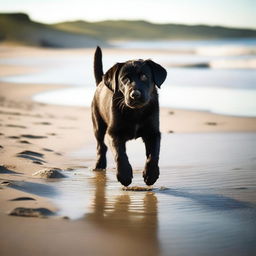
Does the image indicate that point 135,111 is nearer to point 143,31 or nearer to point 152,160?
point 152,160

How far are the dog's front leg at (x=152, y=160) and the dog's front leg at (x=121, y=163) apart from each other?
6.3 inches

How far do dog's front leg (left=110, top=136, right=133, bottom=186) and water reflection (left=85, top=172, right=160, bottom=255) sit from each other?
15 centimetres

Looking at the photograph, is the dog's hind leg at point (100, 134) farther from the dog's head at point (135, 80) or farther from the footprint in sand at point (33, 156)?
the dog's head at point (135, 80)

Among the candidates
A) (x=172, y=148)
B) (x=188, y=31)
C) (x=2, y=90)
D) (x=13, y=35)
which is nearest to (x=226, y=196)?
(x=172, y=148)

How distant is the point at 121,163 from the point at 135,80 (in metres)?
0.77

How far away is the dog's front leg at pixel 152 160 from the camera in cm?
544

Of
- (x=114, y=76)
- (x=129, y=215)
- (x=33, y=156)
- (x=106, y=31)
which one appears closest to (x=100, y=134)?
(x=33, y=156)

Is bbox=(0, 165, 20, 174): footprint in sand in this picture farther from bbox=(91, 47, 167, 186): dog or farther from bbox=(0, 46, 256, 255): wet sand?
bbox=(91, 47, 167, 186): dog

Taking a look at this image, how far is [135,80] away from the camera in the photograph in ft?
18.3

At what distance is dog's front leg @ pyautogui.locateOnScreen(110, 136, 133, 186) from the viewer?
→ 538 centimetres

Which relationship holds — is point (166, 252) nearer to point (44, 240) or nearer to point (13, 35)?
point (44, 240)

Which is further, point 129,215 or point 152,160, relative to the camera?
point 152,160

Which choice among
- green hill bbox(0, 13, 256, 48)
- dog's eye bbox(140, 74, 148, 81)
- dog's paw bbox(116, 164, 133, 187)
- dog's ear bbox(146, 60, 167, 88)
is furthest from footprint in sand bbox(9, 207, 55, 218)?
green hill bbox(0, 13, 256, 48)

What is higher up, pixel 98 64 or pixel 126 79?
pixel 98 64
